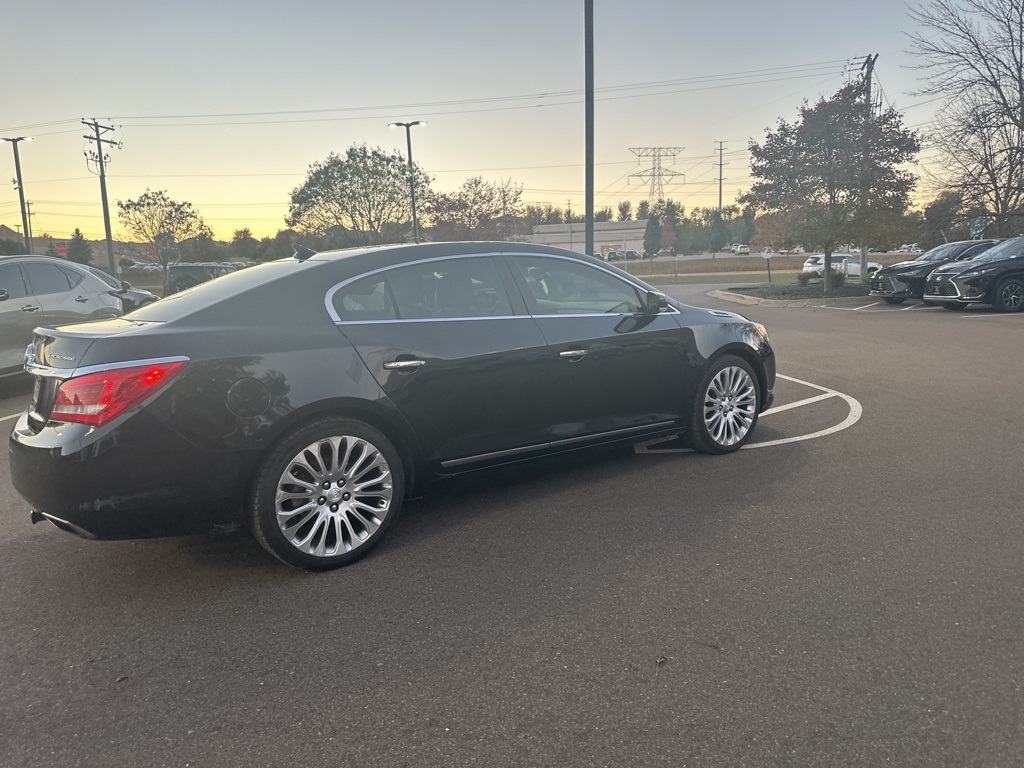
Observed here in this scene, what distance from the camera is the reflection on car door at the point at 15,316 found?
816 centimetres

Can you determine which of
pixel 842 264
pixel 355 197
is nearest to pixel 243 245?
pixel 355 197

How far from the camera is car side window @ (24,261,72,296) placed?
338 inches

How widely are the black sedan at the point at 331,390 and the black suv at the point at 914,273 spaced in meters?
→ 15.9

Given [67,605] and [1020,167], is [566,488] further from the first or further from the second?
[1020,167]

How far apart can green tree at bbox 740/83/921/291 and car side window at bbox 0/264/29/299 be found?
20252mm

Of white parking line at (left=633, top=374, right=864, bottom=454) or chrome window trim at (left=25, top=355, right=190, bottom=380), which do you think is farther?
white parking line at (left=633, top=374, right=864, bottom=454)

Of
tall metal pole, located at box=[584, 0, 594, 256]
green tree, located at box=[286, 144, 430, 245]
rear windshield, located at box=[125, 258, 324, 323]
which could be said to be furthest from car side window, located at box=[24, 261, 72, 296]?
green tree, located at box=[286, 144, 430, 245]

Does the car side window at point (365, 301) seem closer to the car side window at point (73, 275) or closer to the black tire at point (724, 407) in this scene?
the black tire at point (724, 407)

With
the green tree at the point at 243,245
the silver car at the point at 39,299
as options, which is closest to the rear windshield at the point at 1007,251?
the silver car at the point at 39,299

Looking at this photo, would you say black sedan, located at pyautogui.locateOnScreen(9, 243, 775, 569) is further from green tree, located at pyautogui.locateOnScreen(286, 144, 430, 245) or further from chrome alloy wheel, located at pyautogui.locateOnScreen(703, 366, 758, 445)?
green tree, located at pyautogui.locateOnScreen(286, 144, 430, 245)

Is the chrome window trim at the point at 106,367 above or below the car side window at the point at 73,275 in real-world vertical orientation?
below

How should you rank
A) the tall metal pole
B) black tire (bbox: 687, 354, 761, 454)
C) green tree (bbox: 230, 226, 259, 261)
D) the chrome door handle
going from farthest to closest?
green tree (bbox: 230, 226, 259, 261)
the tall metal pole
black tire (bbox: 687, 354, 761, 454)
the chrome door handle

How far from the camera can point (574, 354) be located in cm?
447

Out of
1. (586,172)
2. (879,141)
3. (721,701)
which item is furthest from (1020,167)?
(721,701)
